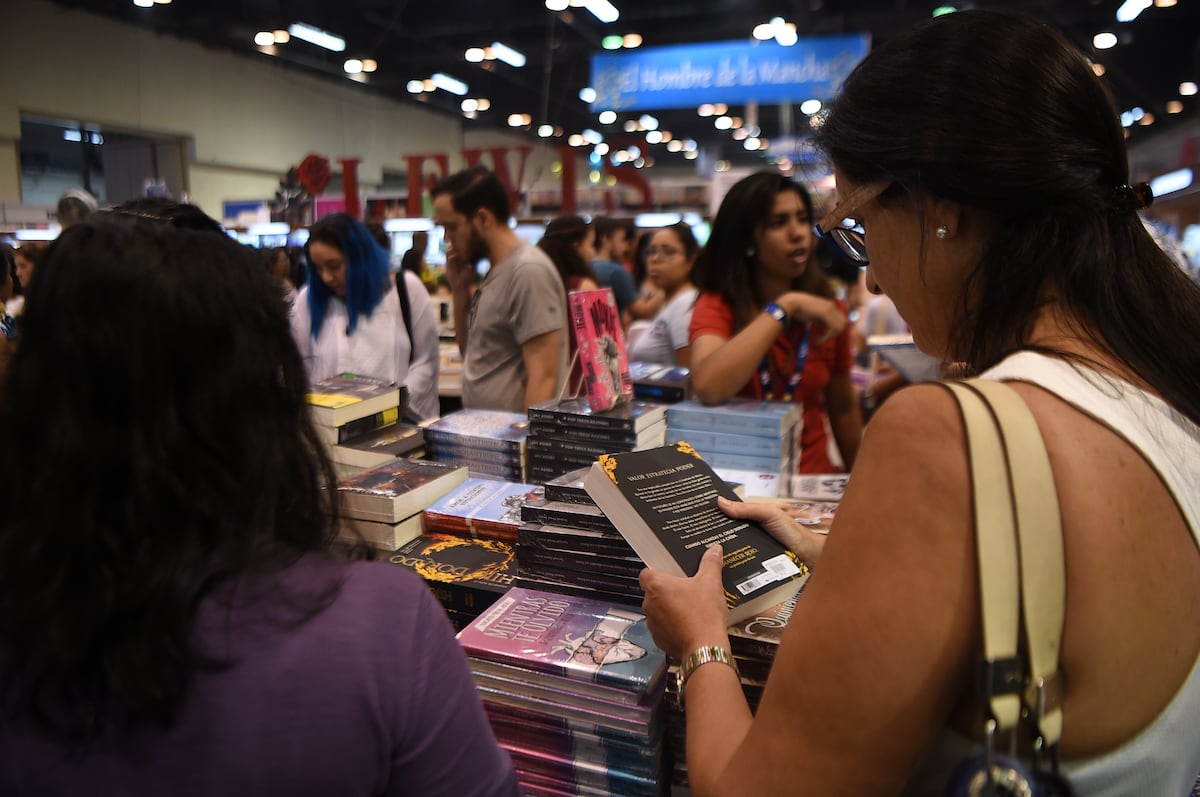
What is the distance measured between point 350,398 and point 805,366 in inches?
54.0

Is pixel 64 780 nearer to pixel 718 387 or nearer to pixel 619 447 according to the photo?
pixel 619 447

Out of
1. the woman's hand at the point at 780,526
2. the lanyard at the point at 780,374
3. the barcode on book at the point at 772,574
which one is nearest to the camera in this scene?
the barcode on book at the point at 772,574

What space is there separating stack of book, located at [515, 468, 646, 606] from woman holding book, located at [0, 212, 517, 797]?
601 millimetres

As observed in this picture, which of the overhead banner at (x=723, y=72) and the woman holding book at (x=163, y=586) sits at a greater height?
the overhead banner at (x=723, y=72)

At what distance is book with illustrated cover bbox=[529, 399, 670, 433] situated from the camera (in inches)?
68.5

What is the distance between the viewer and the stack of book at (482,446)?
6.05 feet

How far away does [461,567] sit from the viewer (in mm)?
1412

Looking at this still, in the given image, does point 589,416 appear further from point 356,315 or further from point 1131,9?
point 1131,9

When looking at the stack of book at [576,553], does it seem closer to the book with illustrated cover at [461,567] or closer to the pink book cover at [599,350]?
the book with illustrated cover at [461,567]

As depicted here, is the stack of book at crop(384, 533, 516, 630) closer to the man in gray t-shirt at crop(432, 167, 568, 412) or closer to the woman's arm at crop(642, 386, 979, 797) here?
the woman's arm at crop(642, 386, 979, 797)

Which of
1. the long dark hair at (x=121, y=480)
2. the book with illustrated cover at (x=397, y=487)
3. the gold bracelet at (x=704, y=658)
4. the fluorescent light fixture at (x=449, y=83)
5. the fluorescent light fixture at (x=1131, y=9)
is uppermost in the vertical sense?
the fluorescent light fixture at (x=1131, y=9)

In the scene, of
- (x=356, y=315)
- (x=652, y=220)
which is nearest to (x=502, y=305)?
(x=356, y=315)

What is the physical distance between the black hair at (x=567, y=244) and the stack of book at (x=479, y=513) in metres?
3.09

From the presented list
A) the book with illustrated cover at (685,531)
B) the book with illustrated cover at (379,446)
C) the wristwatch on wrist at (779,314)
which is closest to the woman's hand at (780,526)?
the book with illustrated cover at (685,531)
